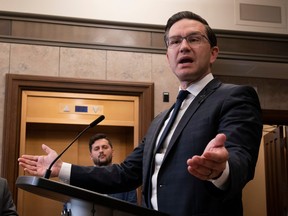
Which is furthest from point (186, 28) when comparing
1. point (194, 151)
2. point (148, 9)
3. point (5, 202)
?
point (148, 9)

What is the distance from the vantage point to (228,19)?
4.57 meters

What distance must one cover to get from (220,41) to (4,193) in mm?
2533

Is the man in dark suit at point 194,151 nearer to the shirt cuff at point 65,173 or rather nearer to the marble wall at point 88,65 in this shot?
the shirt cuff at point 65,173

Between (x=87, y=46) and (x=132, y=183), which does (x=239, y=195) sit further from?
(x=87, y=46)

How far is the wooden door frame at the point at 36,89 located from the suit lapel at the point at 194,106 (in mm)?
2675

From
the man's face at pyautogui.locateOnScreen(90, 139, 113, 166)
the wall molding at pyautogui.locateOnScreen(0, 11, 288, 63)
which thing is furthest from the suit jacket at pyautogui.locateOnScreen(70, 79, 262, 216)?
the wall molding at pyautogui.locateOnScreen(0, 11, 288, 63)

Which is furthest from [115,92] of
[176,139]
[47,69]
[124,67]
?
[176,139]

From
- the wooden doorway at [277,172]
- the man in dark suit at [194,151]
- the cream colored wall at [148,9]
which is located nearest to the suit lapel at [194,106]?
the man in dark suit at [194,151]

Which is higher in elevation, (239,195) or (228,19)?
(228,19)

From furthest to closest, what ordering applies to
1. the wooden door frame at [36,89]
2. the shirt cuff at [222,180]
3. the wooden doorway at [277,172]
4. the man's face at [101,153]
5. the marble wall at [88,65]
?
1. the wooden doorway at [277,172]
2. the man's face at [101,153]
3. the marble wall at [88,65]
4. the wooden door frame at [36,89]
5. the shirt cuff at [222,180]

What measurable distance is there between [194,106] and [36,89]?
111 inches

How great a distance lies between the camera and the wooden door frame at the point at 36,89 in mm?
3814

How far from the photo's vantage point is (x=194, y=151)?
51.4 inches

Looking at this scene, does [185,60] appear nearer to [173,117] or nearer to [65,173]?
[173,117]
